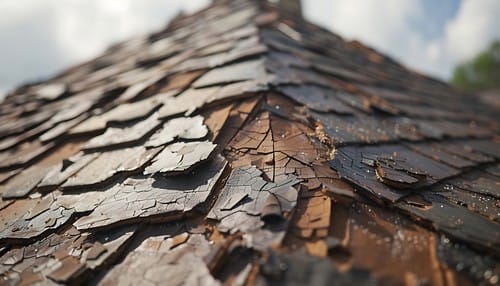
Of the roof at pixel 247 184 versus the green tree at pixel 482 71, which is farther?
the green tree at pixel 482 71

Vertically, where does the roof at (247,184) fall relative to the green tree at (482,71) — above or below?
above

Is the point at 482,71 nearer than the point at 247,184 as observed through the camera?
No

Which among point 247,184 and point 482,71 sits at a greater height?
point 247,184

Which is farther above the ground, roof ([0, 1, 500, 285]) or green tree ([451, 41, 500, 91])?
roof ([0, 1, 500, 285])

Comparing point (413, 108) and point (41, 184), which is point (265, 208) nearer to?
point (41, 184)

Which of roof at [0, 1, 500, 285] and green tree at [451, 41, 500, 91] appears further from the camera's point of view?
green tree at [451, 41, 500, 91]
